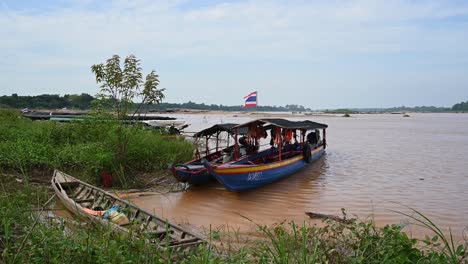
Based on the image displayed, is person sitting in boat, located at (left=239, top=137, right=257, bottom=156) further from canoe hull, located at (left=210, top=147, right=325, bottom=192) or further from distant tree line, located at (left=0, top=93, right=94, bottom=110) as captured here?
distant tree line, located at (left=0, top=93, right=94, bottom=110)

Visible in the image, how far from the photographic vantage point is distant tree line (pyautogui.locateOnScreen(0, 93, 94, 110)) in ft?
181

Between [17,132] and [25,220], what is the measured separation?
9.60m

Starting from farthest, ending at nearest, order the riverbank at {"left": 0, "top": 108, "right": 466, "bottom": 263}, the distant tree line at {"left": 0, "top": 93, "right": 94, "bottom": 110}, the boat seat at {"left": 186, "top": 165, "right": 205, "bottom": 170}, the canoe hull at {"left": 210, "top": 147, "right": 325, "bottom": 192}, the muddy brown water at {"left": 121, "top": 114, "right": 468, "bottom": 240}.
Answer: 1. the distant tree line at {"left": 0, "top": 93, "right": 94, "bottom": 110}
2. the boat seat at {"left": 186, "top": 165, "right": 205, "bottom": 170}
3. the canoe hull at {"left": 210, "top": 147, "right": 325, "bottom": 192}
4. the muddy brown water at {"left": 121, "top": 114, "right": 468, "bottom": 240}
5. the riverbank at {"left": 0, "top": 108, "right": 466, "bottom": 263}

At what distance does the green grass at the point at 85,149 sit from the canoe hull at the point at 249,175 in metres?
2.45

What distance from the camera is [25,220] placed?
4.75m

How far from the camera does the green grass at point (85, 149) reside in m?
10.5

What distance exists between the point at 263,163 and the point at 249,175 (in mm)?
2399

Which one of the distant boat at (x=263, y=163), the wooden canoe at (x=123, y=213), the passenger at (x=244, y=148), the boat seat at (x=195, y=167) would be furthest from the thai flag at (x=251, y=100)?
the wooden canoe at (x=123, y=213)

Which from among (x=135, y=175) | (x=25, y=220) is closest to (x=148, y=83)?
(x=135, y=175)

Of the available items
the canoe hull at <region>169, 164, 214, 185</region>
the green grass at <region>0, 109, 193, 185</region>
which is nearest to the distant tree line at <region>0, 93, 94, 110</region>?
the green grass at <region>0, 109, 193, 185</region>

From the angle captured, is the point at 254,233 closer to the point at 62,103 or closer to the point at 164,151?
the point at 164,151

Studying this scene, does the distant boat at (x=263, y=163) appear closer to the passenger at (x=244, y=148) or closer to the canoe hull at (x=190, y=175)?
the passenger at (x=244, y=148)

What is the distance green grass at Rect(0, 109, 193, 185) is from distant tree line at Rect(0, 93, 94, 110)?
4392 centimetres

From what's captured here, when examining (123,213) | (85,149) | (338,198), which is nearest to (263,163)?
(338,198)
